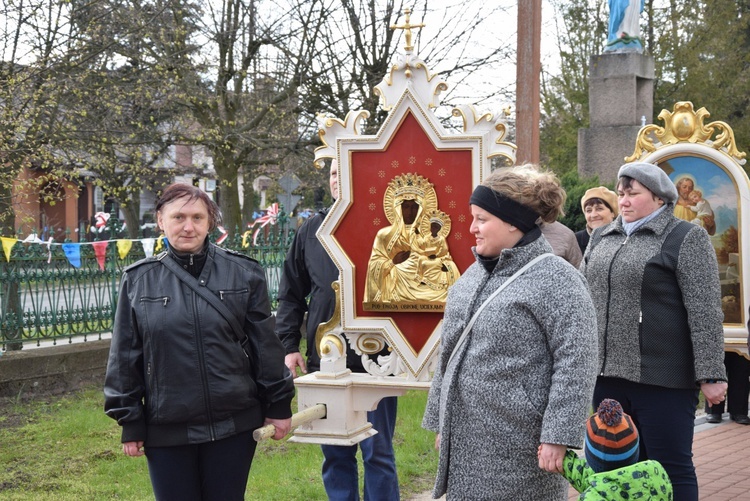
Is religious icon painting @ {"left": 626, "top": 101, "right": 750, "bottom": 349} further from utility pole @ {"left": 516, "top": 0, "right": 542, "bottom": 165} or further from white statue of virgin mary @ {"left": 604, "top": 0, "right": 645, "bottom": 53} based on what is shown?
white statue of virgin mary @ {"left": 604, "top": 0, "right": 645, "bottom": 53}

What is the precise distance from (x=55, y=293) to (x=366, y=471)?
5.67 m

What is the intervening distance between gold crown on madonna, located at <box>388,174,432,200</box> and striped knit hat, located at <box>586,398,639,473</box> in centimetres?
183

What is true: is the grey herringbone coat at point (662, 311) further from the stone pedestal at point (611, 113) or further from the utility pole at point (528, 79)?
the stone pedestal at point (611, 113)

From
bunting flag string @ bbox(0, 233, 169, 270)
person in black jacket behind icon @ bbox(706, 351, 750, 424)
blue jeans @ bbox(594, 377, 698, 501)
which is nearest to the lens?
blue jeans @ bbox(594, 377, 698, 501)

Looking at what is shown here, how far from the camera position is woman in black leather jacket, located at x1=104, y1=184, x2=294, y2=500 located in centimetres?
341

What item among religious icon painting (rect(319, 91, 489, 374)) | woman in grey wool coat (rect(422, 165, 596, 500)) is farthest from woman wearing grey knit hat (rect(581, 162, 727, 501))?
woman in grey wool coat (rect(422, 165, 596, 500))

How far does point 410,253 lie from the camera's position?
438 centimetres

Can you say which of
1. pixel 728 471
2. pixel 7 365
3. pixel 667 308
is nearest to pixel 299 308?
pixel 667 308

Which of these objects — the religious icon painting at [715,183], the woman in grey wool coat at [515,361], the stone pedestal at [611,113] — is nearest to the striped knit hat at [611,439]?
the woman in grey wool coat at [515,361]

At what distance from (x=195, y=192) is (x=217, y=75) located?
43.3 feet

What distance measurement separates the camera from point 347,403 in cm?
439

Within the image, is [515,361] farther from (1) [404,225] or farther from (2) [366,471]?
(2) [366,471]

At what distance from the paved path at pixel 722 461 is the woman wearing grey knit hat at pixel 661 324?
1.79 m

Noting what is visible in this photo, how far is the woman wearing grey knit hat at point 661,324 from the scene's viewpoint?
4.05m
